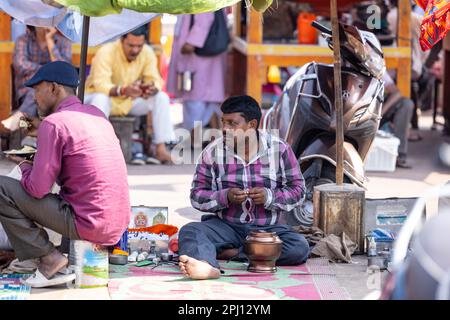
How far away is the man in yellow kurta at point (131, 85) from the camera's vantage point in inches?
447

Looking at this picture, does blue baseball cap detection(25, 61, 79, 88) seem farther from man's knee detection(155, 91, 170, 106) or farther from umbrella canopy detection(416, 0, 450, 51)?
man's knee detection(155, 91, 170, 106)

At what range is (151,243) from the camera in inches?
300

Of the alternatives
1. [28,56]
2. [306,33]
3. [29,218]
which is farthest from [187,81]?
[29,218]

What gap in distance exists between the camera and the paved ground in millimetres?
8523

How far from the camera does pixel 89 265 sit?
21.6ft

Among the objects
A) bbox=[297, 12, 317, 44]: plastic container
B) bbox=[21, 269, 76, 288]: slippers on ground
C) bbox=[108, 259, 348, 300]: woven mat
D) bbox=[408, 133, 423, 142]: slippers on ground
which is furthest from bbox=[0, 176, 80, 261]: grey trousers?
bbox=[408, 133, 423, 142]: slippers on ground

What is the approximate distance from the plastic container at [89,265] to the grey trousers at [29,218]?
80mm

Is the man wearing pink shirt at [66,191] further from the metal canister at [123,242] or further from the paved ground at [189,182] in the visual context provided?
the paved ground at [189,182]

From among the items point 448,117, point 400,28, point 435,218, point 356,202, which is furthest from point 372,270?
point 448,117

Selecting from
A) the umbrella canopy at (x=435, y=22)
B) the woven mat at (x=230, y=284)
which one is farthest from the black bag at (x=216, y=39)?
the woven mat at (x=230, y=284)

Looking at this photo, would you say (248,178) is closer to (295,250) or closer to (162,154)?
(295,250)

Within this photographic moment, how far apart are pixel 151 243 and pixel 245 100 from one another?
1190 mm
